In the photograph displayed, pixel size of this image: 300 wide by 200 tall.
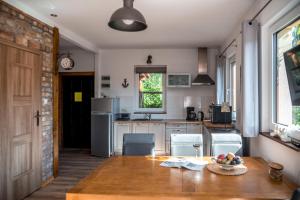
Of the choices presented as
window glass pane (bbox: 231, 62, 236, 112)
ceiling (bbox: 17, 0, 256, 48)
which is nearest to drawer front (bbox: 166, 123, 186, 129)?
window glass pane (bbox: 231, 62, 236, 112)

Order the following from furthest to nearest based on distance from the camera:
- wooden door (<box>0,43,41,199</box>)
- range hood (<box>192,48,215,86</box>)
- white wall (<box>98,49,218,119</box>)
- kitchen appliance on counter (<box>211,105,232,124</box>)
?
white wall (<box>98,49,218,119</box>)
range hood (<box>192,48,215,86</box>)
kitchen appliance on counter (<box>211,105,232,124</box>)
wooden door (<box>0,43,41,199</box>)

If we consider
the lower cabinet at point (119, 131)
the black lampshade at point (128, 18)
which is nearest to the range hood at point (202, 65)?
the lower cabinet at point (119, 131)

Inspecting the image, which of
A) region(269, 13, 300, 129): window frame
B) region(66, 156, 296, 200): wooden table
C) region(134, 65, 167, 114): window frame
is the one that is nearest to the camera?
region(66, 156, 296, 200): wooden table

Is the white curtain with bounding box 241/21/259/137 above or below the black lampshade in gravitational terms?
below

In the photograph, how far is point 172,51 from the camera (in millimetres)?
6191

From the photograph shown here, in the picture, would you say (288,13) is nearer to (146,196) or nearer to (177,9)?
(177,9)

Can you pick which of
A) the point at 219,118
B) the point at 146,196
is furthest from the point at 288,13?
the point at 219,118

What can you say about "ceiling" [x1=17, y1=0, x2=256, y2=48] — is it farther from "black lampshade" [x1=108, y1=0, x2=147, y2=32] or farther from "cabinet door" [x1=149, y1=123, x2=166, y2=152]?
"cabinet door" [x1=149, y1=123, x2=166, y2=152]

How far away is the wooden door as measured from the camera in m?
2.98

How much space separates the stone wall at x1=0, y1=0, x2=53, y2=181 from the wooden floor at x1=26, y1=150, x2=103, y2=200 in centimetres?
24

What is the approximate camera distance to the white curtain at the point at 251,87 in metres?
2.81

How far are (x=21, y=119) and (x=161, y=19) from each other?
2468mm

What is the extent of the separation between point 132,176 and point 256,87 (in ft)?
5.80

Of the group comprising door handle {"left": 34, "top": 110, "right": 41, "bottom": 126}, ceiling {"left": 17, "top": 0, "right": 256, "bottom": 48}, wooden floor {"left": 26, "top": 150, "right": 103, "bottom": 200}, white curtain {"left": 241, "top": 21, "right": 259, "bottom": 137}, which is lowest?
wooden floor {"left": 26, "top": 150, "right": 103, "bottom": 200}
